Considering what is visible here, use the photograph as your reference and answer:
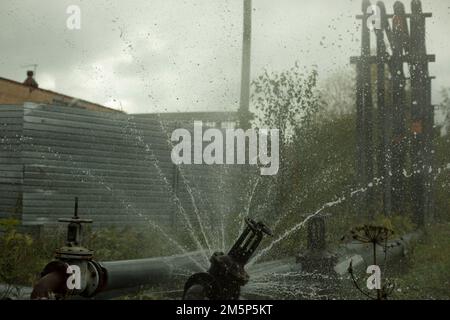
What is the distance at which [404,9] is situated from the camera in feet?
48.1

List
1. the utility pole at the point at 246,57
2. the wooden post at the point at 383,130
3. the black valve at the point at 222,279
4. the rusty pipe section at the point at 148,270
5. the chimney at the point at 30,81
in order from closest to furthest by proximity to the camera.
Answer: the black valve at the point at 222,279
the rusty pipe section at the point at 148,270
the wooden post at the point at 383,130
the utility pole at the point at 246,57
the chimney at the point at 30,81

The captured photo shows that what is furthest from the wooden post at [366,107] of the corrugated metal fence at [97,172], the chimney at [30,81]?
the chimney at [30,81]

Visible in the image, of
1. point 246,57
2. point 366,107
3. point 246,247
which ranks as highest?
point 246,57

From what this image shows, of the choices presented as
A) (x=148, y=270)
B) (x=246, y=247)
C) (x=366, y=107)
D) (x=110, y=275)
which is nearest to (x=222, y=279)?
(x=246, y=247)

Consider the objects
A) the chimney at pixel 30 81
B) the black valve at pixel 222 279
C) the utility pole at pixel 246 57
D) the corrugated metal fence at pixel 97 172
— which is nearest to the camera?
the black valve at pixel 222 279

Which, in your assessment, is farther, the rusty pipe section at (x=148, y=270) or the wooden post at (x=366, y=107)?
the wooden post at (x=366, y=107)

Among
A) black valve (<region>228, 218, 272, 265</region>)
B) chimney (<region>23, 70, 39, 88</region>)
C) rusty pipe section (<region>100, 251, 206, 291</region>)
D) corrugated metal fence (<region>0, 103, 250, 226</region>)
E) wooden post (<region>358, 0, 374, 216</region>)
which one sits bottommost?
rusty pipe section (<region>100, 251, 206, 291</region>)

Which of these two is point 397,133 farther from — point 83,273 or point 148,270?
point 83,273

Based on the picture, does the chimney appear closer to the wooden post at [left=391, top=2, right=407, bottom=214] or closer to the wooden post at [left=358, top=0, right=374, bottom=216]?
the wooden post at [left=358, top=0, right=374, bottom=216]

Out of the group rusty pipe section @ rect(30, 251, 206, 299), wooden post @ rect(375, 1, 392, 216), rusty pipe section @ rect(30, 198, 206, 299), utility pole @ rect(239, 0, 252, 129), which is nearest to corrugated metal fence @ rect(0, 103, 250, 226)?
utility pole @ rect(239, 0, 252, 129)

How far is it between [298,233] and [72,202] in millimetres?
4439

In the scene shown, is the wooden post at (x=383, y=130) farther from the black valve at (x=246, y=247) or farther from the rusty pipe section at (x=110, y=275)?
the black valve at (x=246, y=247)
